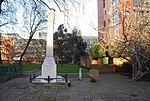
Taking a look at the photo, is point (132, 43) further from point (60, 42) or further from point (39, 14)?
point (60, 42)

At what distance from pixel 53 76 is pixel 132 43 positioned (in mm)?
6124

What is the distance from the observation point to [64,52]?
7881cm

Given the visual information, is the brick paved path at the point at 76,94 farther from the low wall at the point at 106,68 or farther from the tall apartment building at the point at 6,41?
the low wall at the point at 106,68

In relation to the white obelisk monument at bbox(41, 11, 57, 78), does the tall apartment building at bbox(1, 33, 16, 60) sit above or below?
above

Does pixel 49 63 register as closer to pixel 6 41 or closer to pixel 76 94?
pixel 76 94

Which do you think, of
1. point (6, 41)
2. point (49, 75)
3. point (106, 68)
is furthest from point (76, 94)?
point (6, 41)

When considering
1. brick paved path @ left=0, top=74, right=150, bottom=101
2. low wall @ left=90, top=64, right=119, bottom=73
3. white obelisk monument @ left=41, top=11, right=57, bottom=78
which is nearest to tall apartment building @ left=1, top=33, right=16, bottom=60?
white obelisk monument @ left=41, top=11, right=57, bottom=78

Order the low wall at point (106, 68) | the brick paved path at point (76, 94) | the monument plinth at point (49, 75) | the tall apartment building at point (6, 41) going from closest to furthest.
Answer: the brick paved path at point (76, 94) → the monument plinth at point (49, 75) → the low wall at point (106, 68) → the tall apartment building at point (6, 41)

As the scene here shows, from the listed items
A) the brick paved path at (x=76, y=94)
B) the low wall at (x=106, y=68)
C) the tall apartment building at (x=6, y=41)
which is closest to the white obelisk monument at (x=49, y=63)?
the brick paved path at (x=76, y=94)

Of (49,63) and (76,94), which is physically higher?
(49,63)

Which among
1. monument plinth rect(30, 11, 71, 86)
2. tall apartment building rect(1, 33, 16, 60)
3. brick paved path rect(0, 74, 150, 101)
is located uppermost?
tall apartment building rect(1, 33, 16, 60)

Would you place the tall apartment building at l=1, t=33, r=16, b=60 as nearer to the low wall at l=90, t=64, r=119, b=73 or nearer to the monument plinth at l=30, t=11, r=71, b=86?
the monument plinth at l=30, t=11, r=71, b=86

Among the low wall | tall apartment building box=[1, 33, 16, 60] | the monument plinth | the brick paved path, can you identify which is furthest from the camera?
tall apartment building box=[1, 33, 16, 60]

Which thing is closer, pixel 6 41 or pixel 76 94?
pixel 76 94
